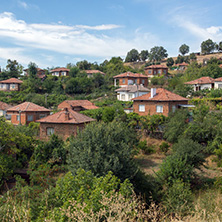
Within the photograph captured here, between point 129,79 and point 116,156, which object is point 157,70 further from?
point 116,156

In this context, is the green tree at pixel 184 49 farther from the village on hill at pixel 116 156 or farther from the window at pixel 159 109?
the window at pixel 159 109

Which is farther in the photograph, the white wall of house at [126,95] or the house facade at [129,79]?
the house facade at [129,79]

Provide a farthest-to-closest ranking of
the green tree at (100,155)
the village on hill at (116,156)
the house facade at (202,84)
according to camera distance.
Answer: the house facade at (202,84) → the green tree at (100,155) → the village on hill at (116,156)

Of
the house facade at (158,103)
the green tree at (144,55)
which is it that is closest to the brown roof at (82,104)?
the house facade at (158,103)

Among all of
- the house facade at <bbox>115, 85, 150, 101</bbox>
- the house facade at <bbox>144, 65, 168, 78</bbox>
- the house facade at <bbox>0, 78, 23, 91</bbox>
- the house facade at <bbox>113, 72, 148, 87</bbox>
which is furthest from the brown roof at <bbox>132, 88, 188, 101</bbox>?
the house facade at <bbox>0, 78, 23, 91</bbox>

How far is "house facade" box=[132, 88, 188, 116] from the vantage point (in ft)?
105

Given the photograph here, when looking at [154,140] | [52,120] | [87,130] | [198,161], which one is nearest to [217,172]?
[198,161]

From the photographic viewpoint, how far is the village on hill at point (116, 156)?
7438 mm

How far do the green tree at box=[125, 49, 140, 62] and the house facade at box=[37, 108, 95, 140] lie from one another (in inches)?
3266

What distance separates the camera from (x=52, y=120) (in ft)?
96.5

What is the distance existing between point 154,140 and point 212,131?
22.9 ft

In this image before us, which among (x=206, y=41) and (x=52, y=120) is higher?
(x=206, y=41)

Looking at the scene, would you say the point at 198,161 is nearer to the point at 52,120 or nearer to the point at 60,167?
the point at 60,167

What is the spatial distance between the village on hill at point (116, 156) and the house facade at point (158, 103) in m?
0.14
